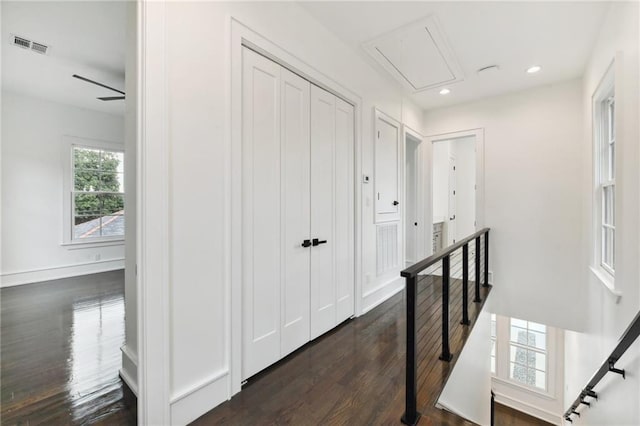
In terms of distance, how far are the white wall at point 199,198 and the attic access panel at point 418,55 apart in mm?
1432

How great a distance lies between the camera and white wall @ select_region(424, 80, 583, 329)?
11.7 ft

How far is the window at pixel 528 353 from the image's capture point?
486 centimetres

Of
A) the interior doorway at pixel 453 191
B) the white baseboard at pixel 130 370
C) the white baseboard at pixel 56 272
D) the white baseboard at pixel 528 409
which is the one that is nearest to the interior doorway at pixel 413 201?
the interior doorway at pixel 453 191

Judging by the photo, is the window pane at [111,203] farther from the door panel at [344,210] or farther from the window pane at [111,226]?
the door panel at [344,210]

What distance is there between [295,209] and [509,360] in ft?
17.9

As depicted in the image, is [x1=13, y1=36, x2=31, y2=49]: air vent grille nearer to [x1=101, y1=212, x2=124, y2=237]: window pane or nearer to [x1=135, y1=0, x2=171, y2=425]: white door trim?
[x1=135, y1=0, x2=171, y2=425]: white door trim

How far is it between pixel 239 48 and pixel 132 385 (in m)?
2.36

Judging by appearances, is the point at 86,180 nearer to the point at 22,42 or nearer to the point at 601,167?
the point at 22,42

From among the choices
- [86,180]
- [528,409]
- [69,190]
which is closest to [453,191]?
[528,409]

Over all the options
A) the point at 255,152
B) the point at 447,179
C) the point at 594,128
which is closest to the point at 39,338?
the point at 255,152

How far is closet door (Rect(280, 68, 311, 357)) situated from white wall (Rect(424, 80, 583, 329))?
128 inches

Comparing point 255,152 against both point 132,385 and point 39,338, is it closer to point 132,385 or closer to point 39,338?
point 132,385

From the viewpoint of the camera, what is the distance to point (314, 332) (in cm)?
246

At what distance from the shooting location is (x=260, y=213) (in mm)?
1957
